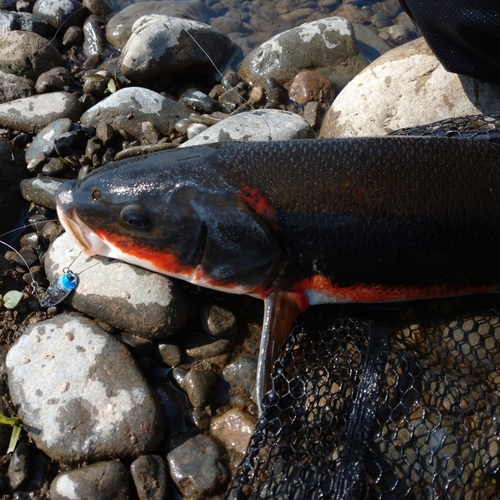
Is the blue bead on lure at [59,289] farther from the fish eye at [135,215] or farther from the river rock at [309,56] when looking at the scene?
the river rock at [309,56]

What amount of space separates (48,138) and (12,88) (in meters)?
1.34

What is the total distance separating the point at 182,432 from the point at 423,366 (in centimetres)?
189

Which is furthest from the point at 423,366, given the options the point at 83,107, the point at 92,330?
the point at 83,107

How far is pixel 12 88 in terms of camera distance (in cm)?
642

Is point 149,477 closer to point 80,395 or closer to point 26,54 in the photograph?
point 80,395

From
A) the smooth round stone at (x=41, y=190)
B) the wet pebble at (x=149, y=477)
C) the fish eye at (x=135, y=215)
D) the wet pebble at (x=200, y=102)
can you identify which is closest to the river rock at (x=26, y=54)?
the wet pebble at (x=200, y=102)

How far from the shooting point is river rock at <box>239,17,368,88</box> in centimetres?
713

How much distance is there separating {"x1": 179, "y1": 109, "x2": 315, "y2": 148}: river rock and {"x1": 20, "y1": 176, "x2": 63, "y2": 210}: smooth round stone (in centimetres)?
139

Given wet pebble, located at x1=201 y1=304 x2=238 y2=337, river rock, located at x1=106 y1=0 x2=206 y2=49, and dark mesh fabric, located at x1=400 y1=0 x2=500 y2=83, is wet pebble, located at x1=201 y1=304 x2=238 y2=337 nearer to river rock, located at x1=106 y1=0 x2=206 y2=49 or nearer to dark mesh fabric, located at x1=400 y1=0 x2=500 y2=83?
dark mesh fabric, located at x1=400 y1=0 x2=500 y2=83

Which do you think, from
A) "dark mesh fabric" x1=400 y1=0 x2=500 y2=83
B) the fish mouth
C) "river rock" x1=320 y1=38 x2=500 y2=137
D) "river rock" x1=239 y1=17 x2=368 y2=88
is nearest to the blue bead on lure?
the fish mouth

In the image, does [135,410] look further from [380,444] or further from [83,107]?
[83,107]

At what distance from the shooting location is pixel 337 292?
381cm

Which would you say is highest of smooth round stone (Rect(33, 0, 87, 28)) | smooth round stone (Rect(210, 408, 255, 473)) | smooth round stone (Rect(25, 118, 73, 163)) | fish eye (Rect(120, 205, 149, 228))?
smooth round stone (Rect(33, 0, 87, 28))

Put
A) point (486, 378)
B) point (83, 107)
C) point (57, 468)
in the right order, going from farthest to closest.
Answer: point (83, 107)
point (486, 378)
point (57, 468)
